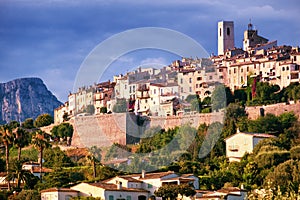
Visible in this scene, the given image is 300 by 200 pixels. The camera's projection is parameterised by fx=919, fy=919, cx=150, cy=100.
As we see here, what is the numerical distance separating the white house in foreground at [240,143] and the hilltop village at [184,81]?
1061cm

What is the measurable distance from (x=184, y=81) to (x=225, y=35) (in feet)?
49.5

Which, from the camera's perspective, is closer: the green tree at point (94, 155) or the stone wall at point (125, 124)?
the green tree at point (94, 155)

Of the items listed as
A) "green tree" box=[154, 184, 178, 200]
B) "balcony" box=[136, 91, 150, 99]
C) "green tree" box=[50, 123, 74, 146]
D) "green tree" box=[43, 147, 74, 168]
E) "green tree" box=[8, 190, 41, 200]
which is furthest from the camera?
"balcony" box=[136, 91, 150, 99]

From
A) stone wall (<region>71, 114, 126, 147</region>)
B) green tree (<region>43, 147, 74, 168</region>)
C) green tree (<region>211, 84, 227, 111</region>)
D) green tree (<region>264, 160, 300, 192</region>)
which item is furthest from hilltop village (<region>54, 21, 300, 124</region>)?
green tree (<region>264, 160, 300, 192</region>)

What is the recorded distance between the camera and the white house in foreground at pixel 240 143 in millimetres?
56969

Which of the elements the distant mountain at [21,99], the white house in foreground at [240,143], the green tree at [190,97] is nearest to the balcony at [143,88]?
the green tree at [190,97]

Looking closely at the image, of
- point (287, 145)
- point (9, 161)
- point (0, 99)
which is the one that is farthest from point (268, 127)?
point (0, 99)

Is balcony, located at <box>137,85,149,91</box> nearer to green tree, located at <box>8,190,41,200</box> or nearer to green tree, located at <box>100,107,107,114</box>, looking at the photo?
green tree, located at <box>100,107,107,114</box>

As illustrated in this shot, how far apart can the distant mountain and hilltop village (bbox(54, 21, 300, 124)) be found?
79.0 m

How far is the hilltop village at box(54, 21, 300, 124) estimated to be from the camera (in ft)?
232

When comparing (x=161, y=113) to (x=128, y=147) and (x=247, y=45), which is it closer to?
(x=128, y=147)

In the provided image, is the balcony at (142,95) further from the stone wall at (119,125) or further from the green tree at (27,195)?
A: the green tree at (27,195)

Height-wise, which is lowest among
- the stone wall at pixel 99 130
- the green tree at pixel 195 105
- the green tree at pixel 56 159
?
the green tree at pixel 56 159

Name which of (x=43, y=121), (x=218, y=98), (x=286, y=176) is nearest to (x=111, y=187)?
(x=286, y=176)
